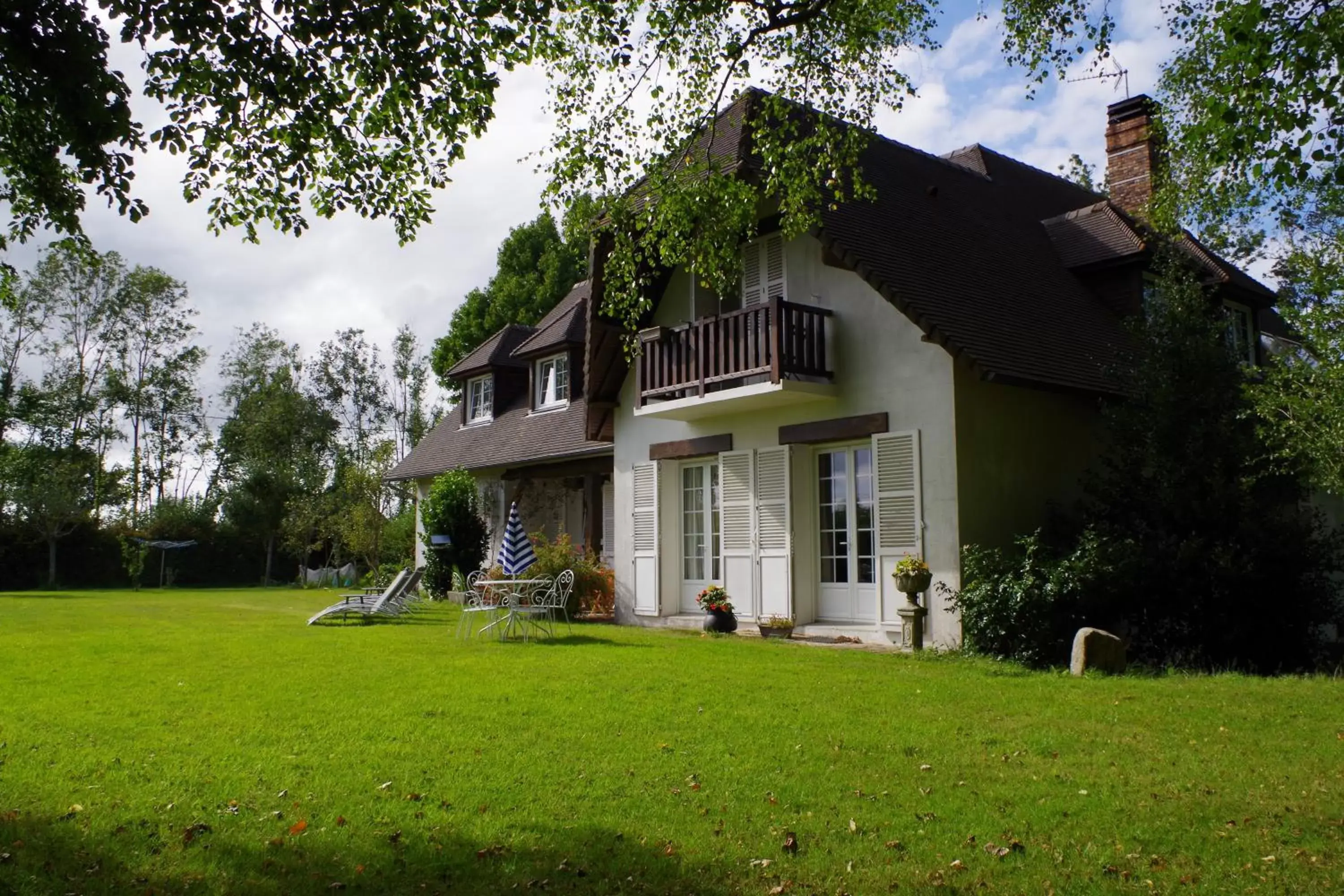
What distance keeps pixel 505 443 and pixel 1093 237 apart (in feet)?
39.3

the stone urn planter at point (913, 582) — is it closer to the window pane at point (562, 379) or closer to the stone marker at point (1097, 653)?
the stone marker at point (1097, 653)

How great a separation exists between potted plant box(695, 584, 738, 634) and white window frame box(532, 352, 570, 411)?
7.81m

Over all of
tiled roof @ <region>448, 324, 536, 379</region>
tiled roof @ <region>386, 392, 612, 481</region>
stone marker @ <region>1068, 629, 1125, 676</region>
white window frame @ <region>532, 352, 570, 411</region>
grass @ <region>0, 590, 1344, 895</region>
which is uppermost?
tiled roof @ <region>448, 324, 536, 379</region>

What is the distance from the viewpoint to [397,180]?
764 cm

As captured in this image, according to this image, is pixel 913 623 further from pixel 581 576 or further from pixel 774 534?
pixel 581 576

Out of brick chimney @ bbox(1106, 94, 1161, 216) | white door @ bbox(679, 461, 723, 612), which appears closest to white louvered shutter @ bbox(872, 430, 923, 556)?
white door @ bbox(679, 461, 723, 612)

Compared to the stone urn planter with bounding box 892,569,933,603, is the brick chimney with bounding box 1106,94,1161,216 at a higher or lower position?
higher

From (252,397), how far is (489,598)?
29.6 m

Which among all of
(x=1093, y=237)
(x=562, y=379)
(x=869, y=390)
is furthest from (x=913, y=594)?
(x=562, y=379)

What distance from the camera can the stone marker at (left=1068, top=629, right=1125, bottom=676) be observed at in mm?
10117

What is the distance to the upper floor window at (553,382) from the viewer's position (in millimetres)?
21656

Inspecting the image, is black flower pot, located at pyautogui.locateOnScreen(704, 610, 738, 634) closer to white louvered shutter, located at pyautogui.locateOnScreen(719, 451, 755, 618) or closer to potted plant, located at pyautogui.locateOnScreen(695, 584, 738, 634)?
potted plant, located at pyautogui.locateOnScreen(695, 584, 738, 634)

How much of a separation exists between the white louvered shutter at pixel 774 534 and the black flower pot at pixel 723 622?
441mm

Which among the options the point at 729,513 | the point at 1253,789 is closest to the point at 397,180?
the point at 1253,789
